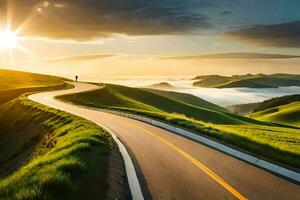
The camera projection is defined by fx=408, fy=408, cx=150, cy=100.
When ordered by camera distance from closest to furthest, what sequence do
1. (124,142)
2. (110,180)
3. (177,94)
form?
1. (110,180)
2. (124,142)
3. (177,94)

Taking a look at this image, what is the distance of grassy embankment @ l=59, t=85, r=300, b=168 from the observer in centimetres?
1808

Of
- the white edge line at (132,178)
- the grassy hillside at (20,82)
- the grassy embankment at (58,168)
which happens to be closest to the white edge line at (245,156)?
the white edge line at (132,178)

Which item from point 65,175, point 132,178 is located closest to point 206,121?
point 132,178

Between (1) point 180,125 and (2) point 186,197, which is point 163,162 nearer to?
(2) point 186,197

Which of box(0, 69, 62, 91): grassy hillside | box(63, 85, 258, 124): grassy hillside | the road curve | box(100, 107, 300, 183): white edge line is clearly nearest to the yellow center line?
the road curve

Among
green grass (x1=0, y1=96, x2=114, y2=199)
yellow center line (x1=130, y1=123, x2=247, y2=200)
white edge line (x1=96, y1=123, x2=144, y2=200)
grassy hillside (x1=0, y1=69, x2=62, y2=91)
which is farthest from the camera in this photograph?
grassy hillside (x1=0, y1=69, x2=62, y2=91)

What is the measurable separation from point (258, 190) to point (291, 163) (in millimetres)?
4150

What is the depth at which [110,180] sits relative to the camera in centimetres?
1245

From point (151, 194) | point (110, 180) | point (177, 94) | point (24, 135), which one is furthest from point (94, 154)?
point (177, 94)

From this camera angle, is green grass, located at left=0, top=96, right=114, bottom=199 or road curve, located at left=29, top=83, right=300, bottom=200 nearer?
green grass, located at left=0, top=96, right=114, bottom=199

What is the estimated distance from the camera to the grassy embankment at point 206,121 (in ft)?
59.3

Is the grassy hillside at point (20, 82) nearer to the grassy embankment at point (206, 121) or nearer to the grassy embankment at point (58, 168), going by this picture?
the grassy embankment at point (206, 121)

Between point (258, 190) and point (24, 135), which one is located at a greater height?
point (258, 190)

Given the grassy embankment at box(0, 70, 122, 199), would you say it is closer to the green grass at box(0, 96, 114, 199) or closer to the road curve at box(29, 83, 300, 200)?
the green grass at box(0, 96, 114, 199)
